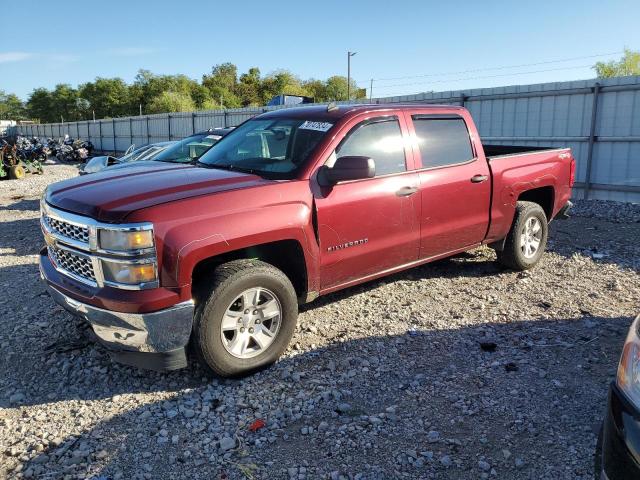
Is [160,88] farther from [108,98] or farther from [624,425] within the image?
[624,425]

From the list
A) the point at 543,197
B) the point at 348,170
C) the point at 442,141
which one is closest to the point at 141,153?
the point at 442,141

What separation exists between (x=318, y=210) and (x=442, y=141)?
181 cm

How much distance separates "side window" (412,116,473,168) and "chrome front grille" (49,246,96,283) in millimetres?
2966

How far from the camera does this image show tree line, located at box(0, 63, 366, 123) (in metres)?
80.2

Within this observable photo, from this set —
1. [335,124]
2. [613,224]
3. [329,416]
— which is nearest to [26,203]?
[335,124]

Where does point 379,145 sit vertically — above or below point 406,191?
above

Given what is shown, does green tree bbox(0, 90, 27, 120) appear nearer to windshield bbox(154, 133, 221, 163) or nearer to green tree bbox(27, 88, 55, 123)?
green tree bbox(27, 88, 55, 123)

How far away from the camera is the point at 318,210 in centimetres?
397

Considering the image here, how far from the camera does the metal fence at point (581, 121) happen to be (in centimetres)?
1117

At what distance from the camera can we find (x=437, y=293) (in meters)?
5.49

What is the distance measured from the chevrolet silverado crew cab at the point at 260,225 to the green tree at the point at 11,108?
147356 mm

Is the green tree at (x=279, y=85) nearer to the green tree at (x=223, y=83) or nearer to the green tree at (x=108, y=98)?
the green tree at (x=223, y=83)

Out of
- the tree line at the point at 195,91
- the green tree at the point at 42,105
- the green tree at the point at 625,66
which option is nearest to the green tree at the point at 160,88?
the tree line at the point at 195,91

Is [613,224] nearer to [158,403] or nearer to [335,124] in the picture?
[335,124]
